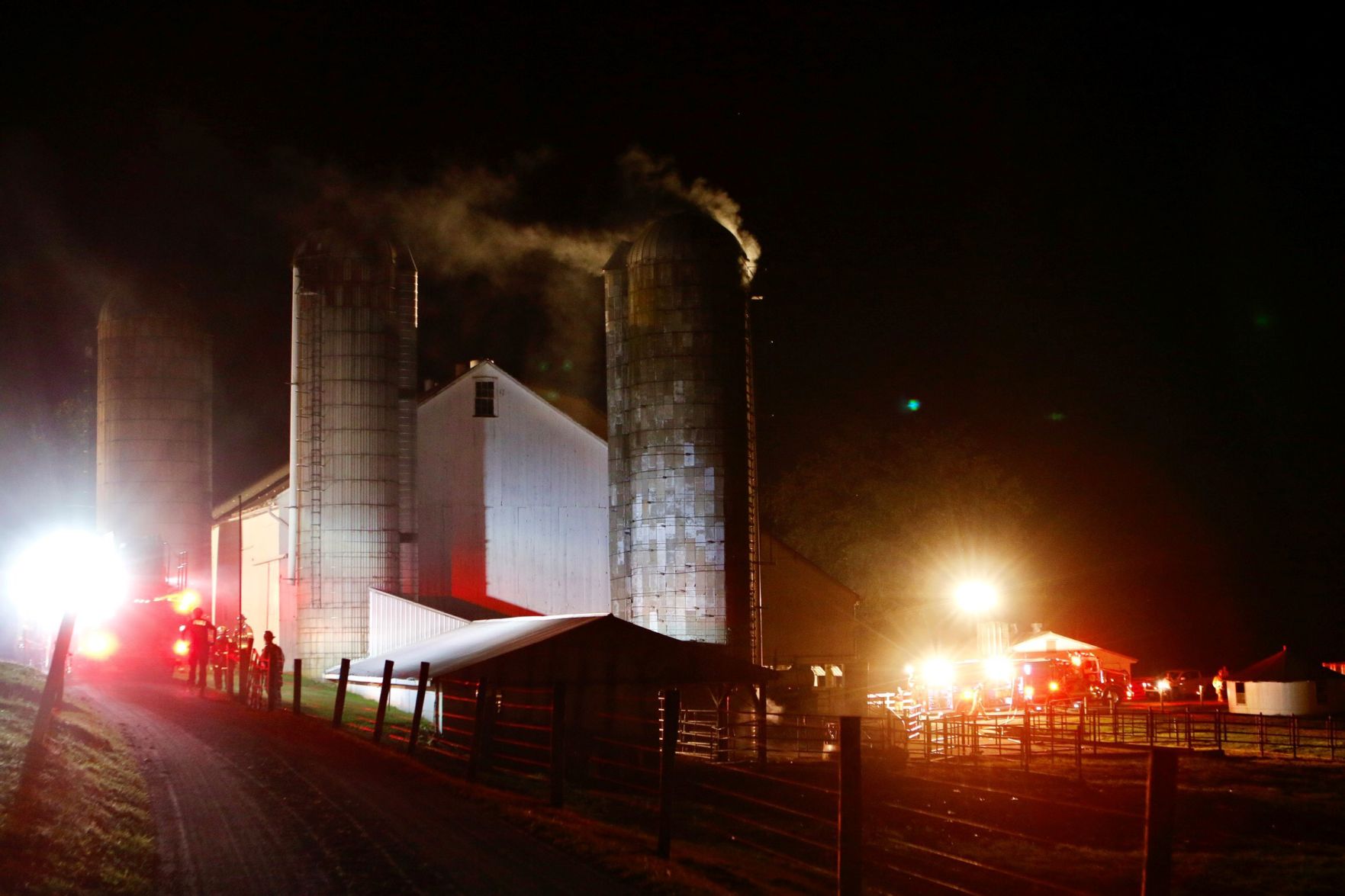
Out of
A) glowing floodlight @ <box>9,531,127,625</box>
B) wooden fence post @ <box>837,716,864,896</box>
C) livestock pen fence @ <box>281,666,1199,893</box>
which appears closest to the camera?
wooden fence post @ <box>837,716,864,896</box>

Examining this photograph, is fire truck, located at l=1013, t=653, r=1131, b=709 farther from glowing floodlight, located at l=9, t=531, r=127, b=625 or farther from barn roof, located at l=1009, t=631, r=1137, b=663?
glowing floodlight, located at l=9, t=531, r=127, b=625

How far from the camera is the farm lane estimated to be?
10.6 meters

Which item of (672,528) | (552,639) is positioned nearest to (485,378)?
(672,528)

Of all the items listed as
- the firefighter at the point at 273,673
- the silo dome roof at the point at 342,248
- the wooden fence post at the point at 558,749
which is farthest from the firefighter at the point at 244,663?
the wooden fence post at the point at 558,749

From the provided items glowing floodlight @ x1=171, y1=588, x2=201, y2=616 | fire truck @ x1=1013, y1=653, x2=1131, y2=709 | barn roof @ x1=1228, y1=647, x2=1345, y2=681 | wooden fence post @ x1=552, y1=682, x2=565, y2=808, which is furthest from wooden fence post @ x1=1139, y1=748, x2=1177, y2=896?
barn roof @ x1=1228, y1=647, x2=1345, y2=681

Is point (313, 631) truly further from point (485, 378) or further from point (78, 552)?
point (78, 552)

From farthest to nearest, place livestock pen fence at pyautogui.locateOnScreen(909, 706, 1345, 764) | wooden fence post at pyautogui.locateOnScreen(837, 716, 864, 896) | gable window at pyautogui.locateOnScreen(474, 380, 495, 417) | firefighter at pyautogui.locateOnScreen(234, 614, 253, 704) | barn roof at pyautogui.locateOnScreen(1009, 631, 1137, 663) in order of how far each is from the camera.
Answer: barn roof at pyautogui.locateOnScreen(1009, 631, 1137, 663) < gable window at pyautogui.locateOnScreen(474, 380, 495, 417) < firefighter at pyautogui.locateOnScreen(234, 614, 253, 704) < livestock pen fence at pyautogui.locateOnScreen(909, 706, 1345, 764) < wooden fence post at pyautogui.locateOnScreen(837, 716, 864, 896)

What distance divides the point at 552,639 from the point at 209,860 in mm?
11353

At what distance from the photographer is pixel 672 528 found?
1526 inches

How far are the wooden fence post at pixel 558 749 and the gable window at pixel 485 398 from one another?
29780 millimetres

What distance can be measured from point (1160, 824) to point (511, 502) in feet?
123

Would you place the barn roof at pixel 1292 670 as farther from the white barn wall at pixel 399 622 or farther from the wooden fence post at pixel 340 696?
the wooden fence post at pixel 340 696

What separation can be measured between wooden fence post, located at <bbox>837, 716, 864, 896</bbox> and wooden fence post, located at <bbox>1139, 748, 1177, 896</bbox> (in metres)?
2.48

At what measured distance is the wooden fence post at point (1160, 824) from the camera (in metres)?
7.09
